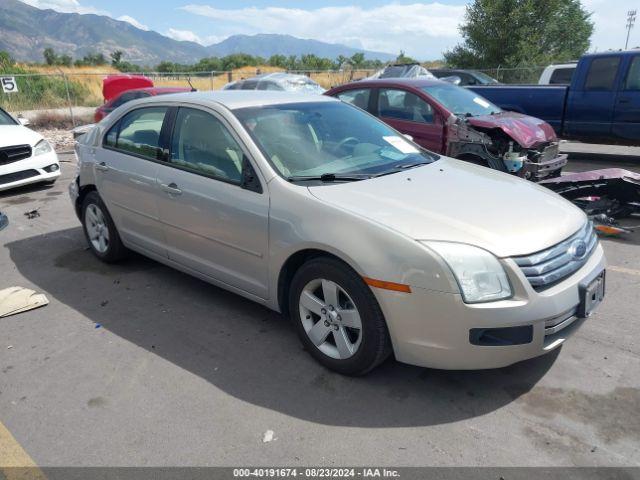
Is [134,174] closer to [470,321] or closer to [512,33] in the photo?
[470,321]

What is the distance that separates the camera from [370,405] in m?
2.83

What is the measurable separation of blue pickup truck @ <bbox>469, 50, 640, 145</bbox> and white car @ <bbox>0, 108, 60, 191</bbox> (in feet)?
25.7

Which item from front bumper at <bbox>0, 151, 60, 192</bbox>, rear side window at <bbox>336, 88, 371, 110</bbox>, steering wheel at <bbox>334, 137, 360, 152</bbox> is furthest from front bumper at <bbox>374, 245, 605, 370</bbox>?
front bumper at <bbox>0, 151, 60, 192</bbox>

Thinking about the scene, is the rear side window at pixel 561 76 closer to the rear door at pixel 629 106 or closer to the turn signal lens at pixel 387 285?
the rear door at pixel 629 106

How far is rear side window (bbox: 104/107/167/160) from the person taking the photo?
4203 millimetres

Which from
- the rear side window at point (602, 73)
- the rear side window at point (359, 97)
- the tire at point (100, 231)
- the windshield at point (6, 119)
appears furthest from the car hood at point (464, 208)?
the windshield at point (6, 119)

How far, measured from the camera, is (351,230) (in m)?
2.83

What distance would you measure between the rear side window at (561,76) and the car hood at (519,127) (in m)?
6.60

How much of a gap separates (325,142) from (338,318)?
1399 millimetres

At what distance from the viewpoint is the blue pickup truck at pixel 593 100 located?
859 centimetres

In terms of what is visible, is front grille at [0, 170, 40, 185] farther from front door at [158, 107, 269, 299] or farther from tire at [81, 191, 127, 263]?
front door at [158, 107, 269, 299]

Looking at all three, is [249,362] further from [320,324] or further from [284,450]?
[284,450]

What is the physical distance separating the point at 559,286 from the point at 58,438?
9.06ft

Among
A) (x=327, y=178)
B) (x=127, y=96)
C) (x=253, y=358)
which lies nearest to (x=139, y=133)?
(x=327, y=178)
